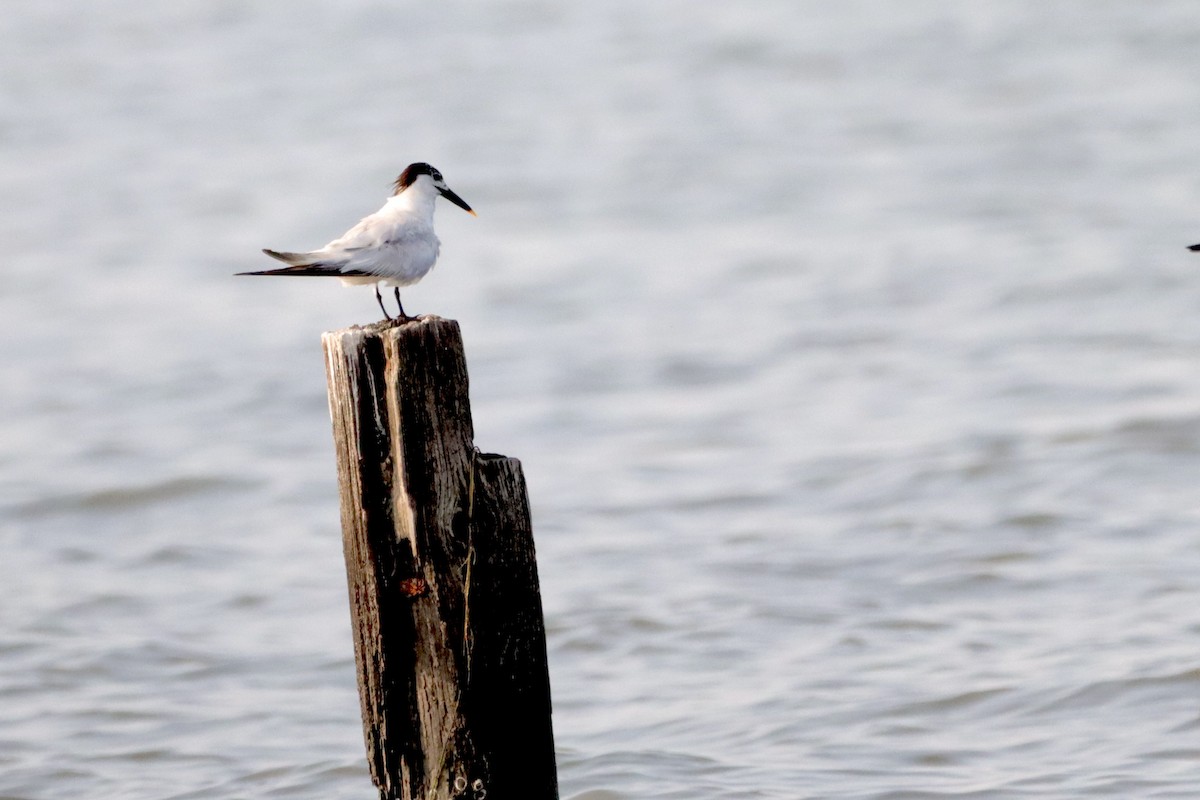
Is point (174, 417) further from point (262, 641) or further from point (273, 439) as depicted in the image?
point (262, 641)

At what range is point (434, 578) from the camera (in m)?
4.97

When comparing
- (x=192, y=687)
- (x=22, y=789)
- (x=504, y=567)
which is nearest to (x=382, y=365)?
(x=504, y=567)

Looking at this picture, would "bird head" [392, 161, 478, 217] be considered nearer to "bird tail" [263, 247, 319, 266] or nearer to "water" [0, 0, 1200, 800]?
"bird tail" [263, 247, 319, 266]

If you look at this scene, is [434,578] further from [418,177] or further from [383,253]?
[418,177]

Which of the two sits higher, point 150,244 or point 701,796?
point 150,244

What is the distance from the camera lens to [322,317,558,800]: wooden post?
4.82 metres

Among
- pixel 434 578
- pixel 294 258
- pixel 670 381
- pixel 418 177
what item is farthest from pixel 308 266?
pixel 670 381

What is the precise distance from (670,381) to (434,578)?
10.1m

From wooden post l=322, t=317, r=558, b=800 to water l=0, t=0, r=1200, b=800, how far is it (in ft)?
7.47

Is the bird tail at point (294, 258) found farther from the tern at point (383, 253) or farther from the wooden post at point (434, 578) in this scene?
the wooden post at point (434, 578)

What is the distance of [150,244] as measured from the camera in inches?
828

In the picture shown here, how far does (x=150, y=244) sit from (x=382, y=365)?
17.1 m

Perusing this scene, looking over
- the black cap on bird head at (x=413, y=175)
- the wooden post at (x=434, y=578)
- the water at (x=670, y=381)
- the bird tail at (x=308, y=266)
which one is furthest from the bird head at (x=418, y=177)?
the water at (x=670, y=381)

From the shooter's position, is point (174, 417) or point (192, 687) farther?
point (174, 417)
